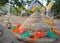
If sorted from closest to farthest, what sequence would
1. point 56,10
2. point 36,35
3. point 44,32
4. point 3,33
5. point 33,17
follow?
point 3,33, point 36,35, point 44,32, point 33,17, point 56,10

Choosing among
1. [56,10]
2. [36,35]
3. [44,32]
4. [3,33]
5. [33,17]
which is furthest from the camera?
[56,10]

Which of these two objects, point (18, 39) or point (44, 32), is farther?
point (44, 32)

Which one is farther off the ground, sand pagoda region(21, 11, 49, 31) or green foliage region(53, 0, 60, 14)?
sand pagoda region(21, 11, 49, 31)

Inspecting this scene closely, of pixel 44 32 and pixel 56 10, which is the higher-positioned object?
pixel 44 32

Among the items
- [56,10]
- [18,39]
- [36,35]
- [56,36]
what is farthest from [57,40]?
[56,10]

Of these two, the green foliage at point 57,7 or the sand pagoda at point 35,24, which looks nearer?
the sand pagoda at point 35,24

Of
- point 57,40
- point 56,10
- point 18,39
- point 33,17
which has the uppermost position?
point 18,39

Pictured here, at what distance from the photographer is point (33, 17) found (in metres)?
8.53

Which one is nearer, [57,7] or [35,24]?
[35,24]

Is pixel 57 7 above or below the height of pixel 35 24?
below

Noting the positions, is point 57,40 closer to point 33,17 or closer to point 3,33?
point 33,17

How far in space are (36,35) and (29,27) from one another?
33.7 inches

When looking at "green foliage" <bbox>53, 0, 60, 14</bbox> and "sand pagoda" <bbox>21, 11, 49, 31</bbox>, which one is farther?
"green foliage" <bbox>53, 0, 60, 14</bbox>

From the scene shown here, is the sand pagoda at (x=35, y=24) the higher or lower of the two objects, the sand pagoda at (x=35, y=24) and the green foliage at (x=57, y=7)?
the higher
